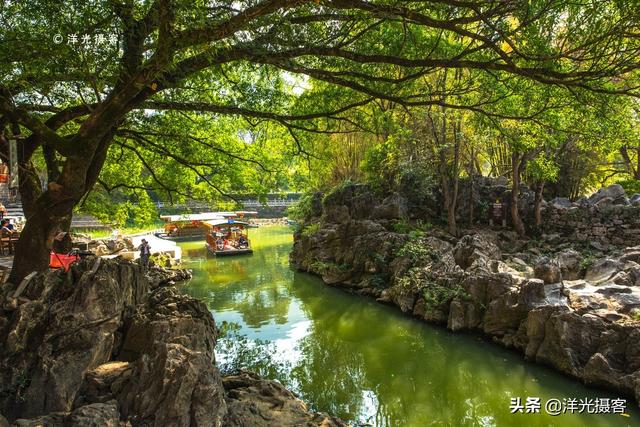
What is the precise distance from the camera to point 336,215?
18078 mm

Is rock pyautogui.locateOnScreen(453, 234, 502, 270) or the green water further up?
rock pyautogui.locateOnScreen(453, 234, 502, 270)

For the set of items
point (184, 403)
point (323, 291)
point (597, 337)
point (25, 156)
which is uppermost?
point (25, 156)

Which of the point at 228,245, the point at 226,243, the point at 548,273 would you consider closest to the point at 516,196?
the point at 548,273

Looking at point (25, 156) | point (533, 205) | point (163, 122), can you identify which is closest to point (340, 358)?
point (163, 122)

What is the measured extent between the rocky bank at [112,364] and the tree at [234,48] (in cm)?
101

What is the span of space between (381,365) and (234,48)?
6.56 meters

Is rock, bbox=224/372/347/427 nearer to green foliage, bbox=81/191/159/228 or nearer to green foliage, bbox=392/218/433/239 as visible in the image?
green foliage, bbox=81/191/159/228

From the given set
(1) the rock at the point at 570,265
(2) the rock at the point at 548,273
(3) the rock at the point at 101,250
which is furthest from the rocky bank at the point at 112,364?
(3) the rock at the point at 101,250

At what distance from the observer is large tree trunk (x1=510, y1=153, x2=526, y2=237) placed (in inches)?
632

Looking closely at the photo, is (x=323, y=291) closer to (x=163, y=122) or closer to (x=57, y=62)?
(x=163, y=122)

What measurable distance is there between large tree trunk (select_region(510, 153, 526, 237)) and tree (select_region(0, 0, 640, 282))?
1144cm

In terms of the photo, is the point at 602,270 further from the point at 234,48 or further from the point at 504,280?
the point at 234,48

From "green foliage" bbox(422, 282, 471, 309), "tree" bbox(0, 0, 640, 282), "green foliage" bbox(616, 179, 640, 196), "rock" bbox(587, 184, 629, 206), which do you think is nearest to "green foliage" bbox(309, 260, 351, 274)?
"green foliage" bbox(422, 282, 471, 309)

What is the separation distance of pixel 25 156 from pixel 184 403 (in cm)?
515
